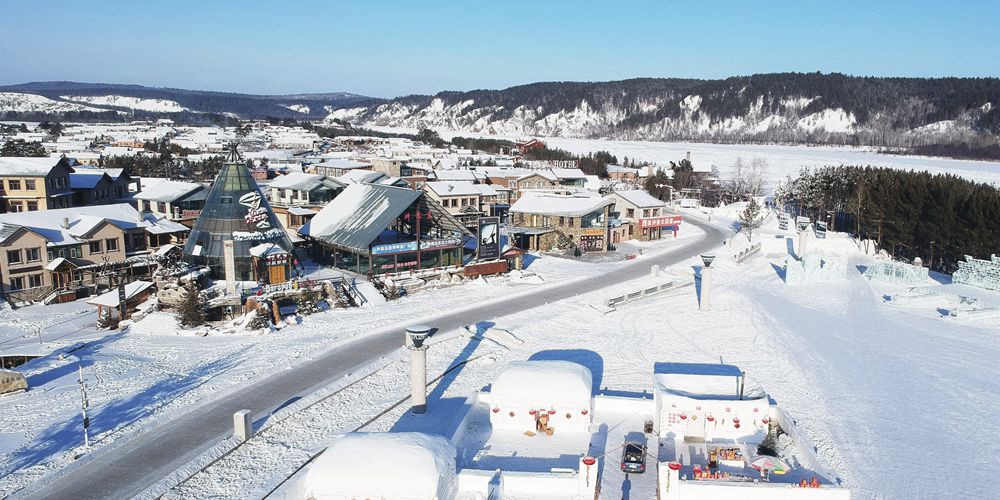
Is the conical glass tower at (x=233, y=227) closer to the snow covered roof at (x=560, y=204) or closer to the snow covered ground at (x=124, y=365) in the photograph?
the snow covered ground at (x=124, y=365)

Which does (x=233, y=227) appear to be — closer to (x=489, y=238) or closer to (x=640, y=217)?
(x=489, y=238)

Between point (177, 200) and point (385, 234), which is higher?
point (177, 200)

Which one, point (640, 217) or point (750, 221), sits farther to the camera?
point (640, 217)

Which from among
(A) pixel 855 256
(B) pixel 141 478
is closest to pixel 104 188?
(B) pixel 141 478

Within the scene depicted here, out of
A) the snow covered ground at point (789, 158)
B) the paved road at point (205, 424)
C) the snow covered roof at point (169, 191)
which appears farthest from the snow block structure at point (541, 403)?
the snow covered ground at point (789, 158)

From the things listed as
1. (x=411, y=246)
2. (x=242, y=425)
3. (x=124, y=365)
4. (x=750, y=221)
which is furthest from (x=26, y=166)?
(x=750, y=221)

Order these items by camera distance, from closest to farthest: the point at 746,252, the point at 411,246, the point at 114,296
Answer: the point at 114,296
the point at 411,246
the point at 746,252
